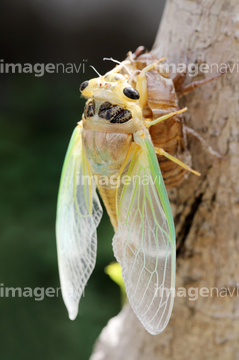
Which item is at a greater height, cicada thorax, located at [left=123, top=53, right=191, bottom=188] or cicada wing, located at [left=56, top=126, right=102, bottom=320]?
cicada thorax, located at [left=123, top=53, right=191, bottom=188]

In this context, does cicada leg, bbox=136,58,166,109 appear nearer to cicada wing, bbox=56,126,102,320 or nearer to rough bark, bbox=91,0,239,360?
rough bark, bbox=91,0,239,360

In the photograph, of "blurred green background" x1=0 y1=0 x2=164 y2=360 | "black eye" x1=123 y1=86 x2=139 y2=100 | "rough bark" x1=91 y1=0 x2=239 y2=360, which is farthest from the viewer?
"blurred green background" x1=0 y1=0 x2=164 y2=360

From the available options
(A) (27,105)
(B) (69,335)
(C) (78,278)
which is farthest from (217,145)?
(A) (27,105)

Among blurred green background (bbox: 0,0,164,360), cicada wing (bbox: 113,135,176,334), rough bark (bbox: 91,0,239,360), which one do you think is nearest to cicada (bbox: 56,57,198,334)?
cicada wing (bbox: 113,135,176,334)

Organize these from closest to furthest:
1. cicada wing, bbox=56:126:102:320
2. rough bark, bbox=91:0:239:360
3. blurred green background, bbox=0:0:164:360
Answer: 1. rough bark, bbox=91:0:239:360
2. cicada wing, bbox=56:126:102:320
3. blurred green background, bbox=0:0:164:360

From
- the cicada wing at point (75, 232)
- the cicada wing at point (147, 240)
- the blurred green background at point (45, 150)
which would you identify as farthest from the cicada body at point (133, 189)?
the blurred green background at point (45, 150)

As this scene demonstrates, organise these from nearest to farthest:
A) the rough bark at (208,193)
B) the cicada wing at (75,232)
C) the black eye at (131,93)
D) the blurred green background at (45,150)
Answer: the black eye at (131,93)
the rough bark at (208,193)
the cicada wing at (75,232)
the blurred green background at (45,150)

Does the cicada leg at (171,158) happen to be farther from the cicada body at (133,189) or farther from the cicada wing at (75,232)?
the cicada wing at (75,232)
